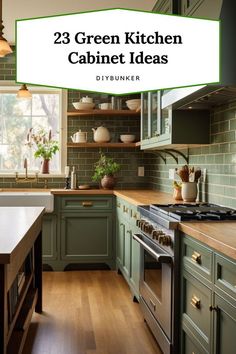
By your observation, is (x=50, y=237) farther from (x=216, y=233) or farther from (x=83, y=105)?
(x=216, y=233)

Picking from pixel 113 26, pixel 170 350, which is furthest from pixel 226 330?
pixel 113 26

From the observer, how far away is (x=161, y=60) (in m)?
2.63

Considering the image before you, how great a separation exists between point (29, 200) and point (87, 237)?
29.3 inches

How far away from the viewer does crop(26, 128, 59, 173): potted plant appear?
5777 mm

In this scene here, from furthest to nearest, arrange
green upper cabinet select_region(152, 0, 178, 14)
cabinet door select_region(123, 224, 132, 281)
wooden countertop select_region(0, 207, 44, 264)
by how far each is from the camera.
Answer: cabinet door select_region(123, 224, 132, 281) → green upper cabinet select_region(152, 0, 178, 14) → wooden countertop select_region(0, 207, 44, 264)

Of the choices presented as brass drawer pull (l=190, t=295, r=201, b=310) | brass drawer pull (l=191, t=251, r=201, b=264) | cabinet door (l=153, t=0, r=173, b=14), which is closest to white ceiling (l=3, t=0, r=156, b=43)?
cabinet door (l=153, t=0, r=173, b=14)

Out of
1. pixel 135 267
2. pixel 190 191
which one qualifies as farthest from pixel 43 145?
pixel 190 191

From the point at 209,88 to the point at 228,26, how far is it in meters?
0.33

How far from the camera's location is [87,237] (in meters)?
5.25

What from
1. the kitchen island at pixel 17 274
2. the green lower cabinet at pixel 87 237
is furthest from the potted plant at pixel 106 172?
the kitchen island at pixel 17 274

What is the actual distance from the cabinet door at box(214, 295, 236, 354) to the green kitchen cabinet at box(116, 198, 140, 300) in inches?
69.7

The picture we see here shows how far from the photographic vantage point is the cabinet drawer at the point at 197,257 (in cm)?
211

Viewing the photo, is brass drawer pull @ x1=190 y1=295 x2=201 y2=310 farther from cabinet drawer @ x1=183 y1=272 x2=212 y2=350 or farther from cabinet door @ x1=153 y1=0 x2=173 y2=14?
cabinet door @ x1=153 y1=0 x2=173 y2=14

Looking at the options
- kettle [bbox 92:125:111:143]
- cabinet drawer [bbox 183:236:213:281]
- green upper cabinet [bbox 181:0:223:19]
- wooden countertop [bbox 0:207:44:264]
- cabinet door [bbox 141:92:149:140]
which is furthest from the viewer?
kettle [bbox 92:125:111:143]
